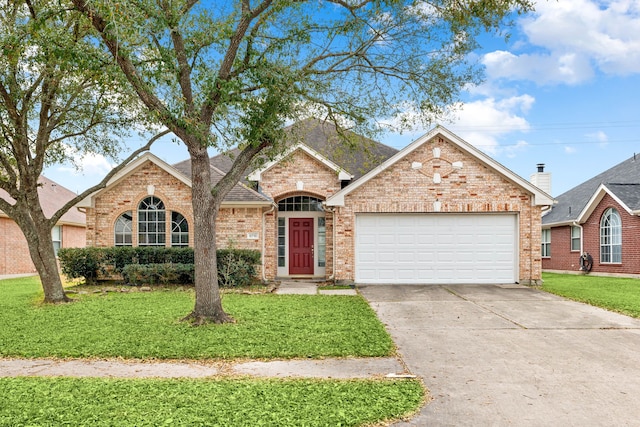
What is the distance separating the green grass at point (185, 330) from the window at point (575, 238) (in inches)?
599

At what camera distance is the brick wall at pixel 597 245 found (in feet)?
63.5

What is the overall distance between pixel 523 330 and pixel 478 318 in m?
1.29

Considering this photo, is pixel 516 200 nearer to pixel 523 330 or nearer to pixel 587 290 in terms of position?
pixel 587 290

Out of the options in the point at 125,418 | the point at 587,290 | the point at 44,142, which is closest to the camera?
the point at 125,418

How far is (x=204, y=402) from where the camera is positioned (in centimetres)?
495

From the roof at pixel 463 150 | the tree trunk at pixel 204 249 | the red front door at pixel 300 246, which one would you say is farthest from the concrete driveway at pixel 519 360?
the red front door at pixel 300 246

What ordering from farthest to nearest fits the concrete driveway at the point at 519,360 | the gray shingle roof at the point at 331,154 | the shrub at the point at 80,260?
the shrub at the point at 80,260, the gray shingle roof at the point at 331,154, the concrete driveway at the point at 519,360

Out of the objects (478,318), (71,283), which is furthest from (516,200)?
(71,283)

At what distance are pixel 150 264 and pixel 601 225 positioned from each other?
1860 cm

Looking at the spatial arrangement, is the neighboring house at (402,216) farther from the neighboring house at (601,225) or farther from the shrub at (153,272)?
the neighboring house at (601,225)

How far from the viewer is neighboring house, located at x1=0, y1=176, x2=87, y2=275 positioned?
22.0 meters

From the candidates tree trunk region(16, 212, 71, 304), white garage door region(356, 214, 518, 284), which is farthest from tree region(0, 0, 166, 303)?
white garage door region(356, 214, 518, 284)

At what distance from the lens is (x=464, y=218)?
16.1m

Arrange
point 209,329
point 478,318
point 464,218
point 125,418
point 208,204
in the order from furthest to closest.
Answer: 1. point 464,218
2. point 478,318
3. point 208,204
4. point 209,329
5. point 125,418
